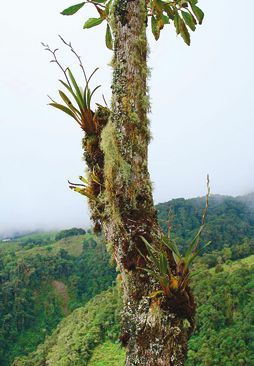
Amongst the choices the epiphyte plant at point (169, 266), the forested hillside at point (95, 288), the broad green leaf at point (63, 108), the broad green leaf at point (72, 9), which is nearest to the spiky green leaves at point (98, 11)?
the broad green leaf at point (72, 9)

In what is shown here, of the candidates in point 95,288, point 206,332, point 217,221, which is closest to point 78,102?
point 206,332

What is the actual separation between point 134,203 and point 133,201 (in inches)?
0.5

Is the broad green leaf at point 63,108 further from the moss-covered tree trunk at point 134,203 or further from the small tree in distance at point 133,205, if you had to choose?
the moss-covered tree trunk at point 134,203

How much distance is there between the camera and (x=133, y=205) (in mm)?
2201

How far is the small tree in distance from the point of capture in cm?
196

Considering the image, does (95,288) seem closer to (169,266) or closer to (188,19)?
(188,19)

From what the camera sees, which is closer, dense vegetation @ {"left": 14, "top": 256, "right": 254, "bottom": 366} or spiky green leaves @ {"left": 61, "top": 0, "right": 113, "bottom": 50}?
spiky green leaves @ {"left": 61, "top": 0, "right": 113, "bottom": 50}


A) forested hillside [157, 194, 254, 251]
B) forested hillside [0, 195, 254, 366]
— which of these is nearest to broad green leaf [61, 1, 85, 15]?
forested hillside [0, 195, 254, 366]

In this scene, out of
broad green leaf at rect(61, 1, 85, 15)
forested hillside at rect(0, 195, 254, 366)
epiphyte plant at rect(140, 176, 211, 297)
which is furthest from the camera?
forested hillside at rect(0, 195, 254, 366)

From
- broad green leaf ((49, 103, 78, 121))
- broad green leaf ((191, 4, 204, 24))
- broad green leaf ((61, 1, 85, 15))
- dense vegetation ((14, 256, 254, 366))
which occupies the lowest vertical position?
dense vegetation ((14, 256, 254, 366))

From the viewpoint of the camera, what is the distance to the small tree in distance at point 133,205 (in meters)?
1.96

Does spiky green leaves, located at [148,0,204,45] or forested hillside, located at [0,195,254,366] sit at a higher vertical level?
spiky green leaves, located at [148,0,204,45]

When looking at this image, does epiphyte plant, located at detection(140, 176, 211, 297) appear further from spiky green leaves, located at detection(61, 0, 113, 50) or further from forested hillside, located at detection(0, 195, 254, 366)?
forested hillside, located at detection(0, 195, 254, 366)

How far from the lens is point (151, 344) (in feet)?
6.26
